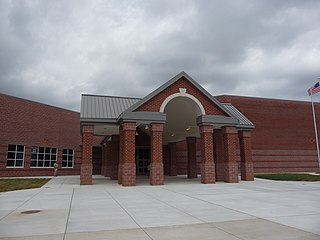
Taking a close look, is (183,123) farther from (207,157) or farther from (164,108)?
(207,157)

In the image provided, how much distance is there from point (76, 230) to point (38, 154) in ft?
95.4

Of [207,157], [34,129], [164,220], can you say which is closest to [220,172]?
[207,157]

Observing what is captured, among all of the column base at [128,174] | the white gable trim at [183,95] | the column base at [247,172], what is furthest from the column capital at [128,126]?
the column base at [247,172]

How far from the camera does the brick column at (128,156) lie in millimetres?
18375

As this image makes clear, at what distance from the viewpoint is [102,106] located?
21.9 metres

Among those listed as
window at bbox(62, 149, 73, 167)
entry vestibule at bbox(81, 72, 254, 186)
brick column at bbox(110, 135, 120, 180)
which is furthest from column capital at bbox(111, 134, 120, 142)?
window at bbox(62, 149, 73, 167)

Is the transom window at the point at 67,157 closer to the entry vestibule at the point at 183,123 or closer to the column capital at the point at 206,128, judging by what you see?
the entry vestibule at the point at 183,123

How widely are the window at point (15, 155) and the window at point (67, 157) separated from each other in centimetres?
554

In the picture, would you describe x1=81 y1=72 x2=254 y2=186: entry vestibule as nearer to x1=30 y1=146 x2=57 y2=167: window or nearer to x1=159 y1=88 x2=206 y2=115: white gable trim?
x1=159 y1=88 x2=206 y2=115: white gable trim

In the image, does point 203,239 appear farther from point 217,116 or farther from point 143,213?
point 217,116

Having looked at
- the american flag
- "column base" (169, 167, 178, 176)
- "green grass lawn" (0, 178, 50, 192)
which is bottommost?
"green grass lawn" (0, 178, 50, 192)

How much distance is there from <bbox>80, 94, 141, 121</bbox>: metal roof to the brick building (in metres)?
0.07

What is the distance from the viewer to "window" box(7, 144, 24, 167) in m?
30.5

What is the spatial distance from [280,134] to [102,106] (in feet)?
91.0
